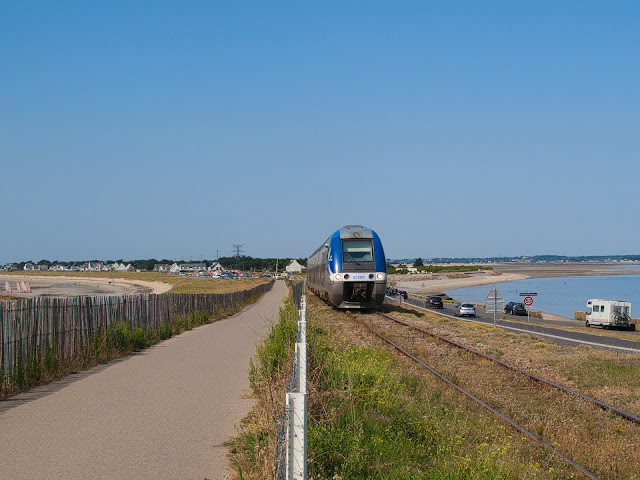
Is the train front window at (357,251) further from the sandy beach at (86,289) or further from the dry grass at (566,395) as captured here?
the sandy beach at (86,289)

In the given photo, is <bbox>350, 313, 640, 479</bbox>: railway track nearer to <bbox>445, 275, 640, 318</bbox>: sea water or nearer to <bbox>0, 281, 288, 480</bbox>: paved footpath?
<bbox>0, 281, 288, 480</bbox>: paved footpath

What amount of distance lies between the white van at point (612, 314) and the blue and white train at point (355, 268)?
2259cm

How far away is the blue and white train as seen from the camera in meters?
28.5

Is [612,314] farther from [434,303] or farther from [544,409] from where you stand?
[544,409]

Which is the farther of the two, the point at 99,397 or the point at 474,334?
the point at 474,334

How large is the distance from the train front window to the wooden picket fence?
→ 9.69 m

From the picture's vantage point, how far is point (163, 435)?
7.94 metres

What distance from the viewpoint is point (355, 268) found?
1117 inches

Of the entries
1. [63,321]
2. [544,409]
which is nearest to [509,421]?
[544,409]

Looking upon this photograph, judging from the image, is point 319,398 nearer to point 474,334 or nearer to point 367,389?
point 367,389

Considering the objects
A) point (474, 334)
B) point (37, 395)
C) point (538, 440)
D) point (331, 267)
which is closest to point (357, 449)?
point (538, 440)

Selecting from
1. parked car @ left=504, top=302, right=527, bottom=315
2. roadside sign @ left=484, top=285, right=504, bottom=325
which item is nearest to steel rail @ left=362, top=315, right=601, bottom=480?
roadside sign @ left=484, top=285, right=504, bottom=325

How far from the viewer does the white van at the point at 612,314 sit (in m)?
44.5

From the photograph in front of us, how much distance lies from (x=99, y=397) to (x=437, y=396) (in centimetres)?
558
